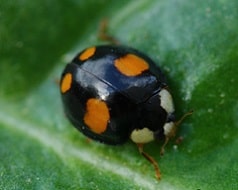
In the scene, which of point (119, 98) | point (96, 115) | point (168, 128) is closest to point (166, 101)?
point (168, 128)

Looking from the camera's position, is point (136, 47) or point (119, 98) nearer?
point (119, 98)

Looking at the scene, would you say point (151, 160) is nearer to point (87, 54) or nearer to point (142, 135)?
point (142, 135)

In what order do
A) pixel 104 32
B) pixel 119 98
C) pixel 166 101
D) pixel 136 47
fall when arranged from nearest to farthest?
pixel 119 98, pixel 166 101, pixel 136 47, pixel 104 32

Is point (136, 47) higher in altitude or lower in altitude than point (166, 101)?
higher

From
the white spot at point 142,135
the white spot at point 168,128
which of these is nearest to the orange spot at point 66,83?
the white spot at point 142,135

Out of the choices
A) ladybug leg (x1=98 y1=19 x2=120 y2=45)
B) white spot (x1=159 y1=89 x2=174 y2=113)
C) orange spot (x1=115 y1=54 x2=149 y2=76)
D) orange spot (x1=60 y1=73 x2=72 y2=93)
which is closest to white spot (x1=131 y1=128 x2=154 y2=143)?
white spot (x1=159 y1=89 x2=174 y2=113)

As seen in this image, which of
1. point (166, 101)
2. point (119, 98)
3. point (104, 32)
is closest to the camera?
point (119, 98)
